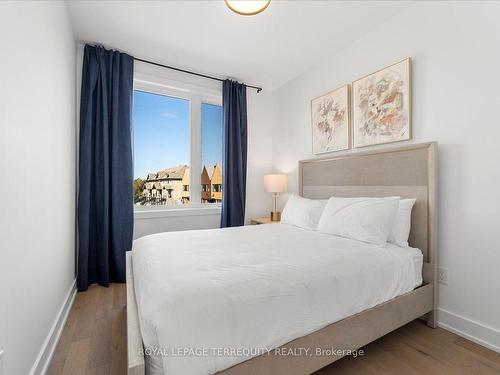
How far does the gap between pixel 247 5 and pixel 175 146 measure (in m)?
1.97

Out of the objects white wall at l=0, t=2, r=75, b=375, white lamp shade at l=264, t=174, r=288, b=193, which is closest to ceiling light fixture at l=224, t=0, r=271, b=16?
white wall at l=0, t=2, r=75, b=375

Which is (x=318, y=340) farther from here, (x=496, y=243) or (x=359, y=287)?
(x=496, y=243)

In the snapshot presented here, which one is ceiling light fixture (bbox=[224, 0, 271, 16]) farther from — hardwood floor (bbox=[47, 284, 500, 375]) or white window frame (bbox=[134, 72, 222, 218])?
hardwood floor (bbox=[47, 284, 500, 375])

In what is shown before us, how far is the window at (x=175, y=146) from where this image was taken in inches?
123

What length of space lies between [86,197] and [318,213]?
2362mm

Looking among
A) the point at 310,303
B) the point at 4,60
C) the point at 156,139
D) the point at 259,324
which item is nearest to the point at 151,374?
the point at 259,324

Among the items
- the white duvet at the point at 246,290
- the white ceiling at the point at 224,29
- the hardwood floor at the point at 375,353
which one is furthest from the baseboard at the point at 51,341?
the white ceiling at the point at 224,29

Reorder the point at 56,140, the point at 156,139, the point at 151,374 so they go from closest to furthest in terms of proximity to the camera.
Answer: the point at 151,374 < the point at 56,140 < the point at 156,139

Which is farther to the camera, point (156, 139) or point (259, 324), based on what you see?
point (156, 139)

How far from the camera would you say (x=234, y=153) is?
345cm

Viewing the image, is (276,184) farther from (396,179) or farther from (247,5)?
(247,5)

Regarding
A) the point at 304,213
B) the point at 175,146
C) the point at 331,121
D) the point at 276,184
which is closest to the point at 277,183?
the point at 276,184

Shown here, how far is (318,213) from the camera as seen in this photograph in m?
2.47

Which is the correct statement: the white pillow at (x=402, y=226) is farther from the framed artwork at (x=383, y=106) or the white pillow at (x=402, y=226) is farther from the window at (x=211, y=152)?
the window at (x=211, y=152)
